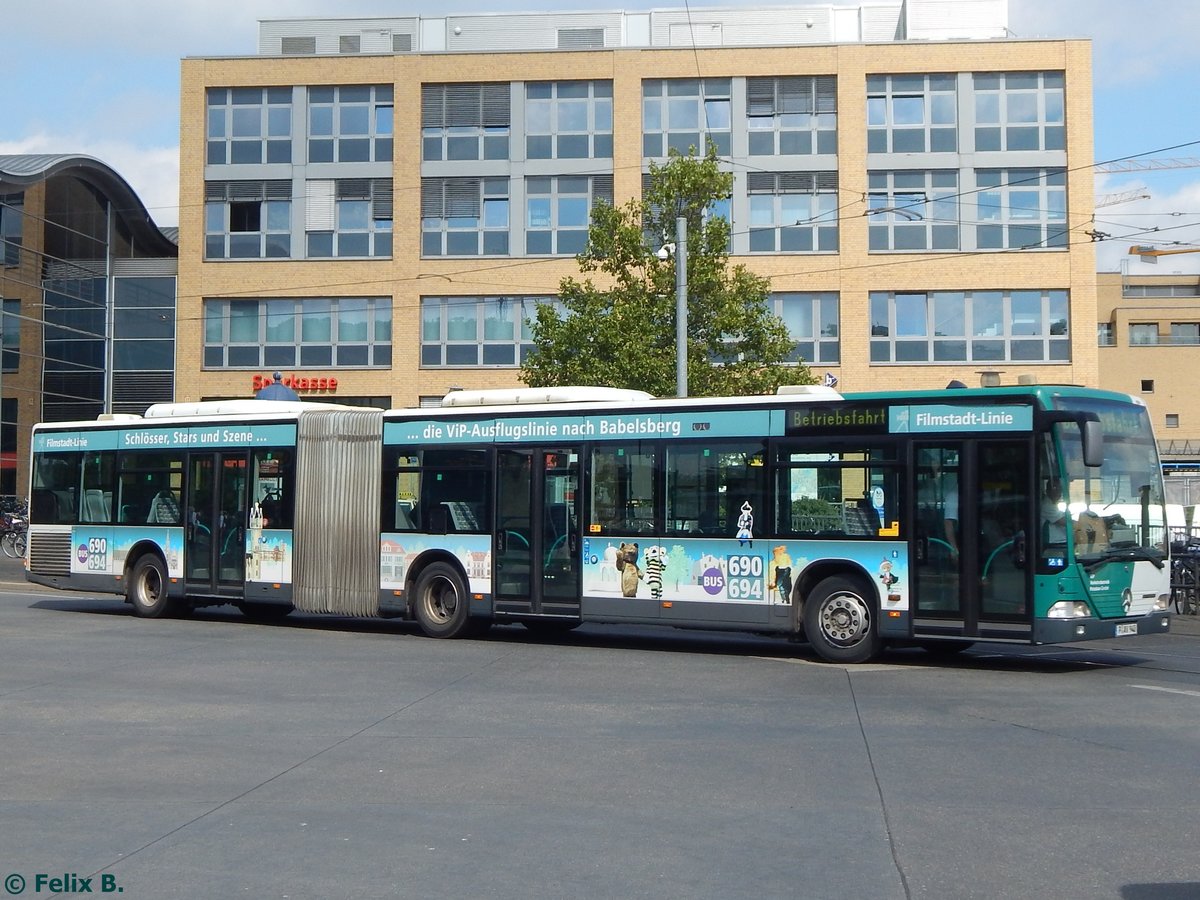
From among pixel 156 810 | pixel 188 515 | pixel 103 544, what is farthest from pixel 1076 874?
pixel 103 544

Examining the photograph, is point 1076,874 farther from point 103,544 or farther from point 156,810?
point 103,544

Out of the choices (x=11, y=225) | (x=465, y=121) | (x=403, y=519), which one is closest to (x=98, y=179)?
(x=11, y=225)

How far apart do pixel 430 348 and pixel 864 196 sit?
45.0 ft

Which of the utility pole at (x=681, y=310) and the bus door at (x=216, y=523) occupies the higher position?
the utility pole at (x=681, y=310)

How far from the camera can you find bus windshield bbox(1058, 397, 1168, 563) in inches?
549

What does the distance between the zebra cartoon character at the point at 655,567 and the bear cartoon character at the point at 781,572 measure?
1364 mm

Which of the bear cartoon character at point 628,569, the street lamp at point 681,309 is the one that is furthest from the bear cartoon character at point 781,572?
the street lamp at point 681,309

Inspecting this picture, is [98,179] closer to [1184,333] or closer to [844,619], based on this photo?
[844,619]

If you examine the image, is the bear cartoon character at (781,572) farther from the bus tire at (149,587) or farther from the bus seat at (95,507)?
the bus seat at (95,507)

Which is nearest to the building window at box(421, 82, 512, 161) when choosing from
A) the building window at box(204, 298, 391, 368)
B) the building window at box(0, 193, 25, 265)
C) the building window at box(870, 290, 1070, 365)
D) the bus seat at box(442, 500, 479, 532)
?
the building window at box(204, 298, 391, 368)

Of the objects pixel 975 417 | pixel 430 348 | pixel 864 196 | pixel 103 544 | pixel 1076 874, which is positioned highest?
pixel 864 196

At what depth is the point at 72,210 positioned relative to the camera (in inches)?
1857

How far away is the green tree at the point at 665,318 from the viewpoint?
2862 cm

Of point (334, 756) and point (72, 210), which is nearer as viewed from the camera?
point (334, 756)
